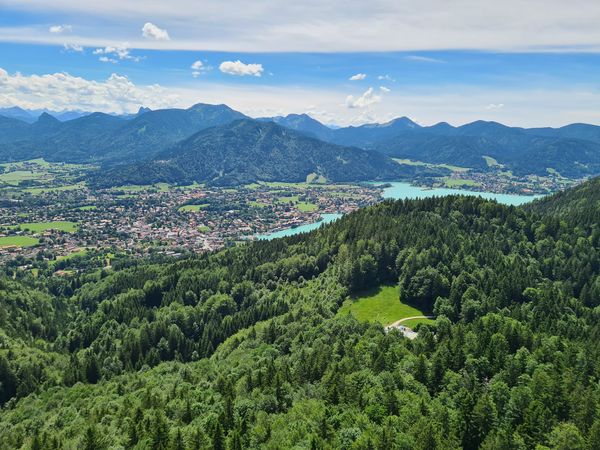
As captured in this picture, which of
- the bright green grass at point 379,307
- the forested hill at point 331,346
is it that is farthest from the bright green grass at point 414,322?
the forested hill at point 331,346

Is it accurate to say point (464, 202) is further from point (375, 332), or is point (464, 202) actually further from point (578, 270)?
point (375, 332)

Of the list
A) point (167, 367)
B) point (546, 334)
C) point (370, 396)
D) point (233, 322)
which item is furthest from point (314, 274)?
point (370, 396)

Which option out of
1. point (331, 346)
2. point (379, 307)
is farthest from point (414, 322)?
point (331, 346)

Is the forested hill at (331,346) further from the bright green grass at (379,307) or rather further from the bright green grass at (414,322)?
the bright green grass at (414,322)

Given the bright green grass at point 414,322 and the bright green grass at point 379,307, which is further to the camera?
the bright green grass at point 379,307

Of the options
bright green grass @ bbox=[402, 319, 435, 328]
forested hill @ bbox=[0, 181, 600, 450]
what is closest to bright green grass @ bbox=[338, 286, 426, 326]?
bright green grass @ bbox=[402, 319, 435, 328]

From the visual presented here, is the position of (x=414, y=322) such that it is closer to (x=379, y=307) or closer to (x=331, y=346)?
(x=379, y=307)

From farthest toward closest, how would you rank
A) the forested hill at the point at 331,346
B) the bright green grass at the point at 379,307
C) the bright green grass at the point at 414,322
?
1. the bright green grass at the point at 379,307
2. the bright green grass at the point at 414,322
3. the forested hill at the point at 331,346
